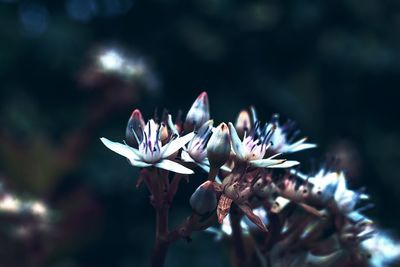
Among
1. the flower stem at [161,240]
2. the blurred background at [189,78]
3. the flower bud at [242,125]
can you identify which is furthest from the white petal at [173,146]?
the blurred background at [189,78]

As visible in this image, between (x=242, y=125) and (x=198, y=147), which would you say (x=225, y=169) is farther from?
(x=242, y=125)

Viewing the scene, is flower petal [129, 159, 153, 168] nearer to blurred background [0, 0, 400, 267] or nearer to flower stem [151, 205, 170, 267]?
flower stem [151, 205, 170, 267]

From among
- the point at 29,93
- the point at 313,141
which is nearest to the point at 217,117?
the point at 313,141

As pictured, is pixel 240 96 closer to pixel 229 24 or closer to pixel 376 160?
pixel 229 24

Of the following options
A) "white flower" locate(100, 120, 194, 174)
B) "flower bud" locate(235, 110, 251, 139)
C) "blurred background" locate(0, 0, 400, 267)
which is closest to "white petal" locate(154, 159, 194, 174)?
"white flower" locate(100, 120, 194, 174)

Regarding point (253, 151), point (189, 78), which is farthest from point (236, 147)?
point (189, 78)
